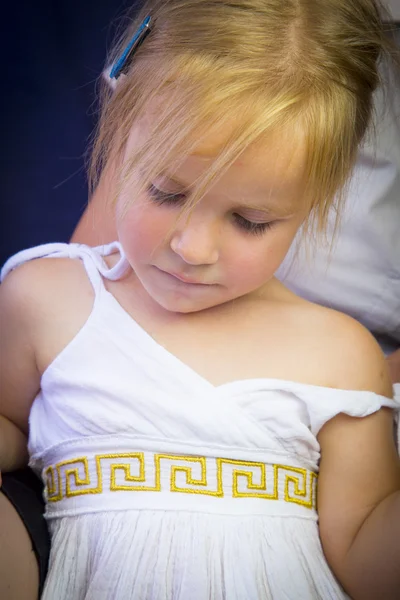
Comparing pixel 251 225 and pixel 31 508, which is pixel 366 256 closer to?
pixel 251 225

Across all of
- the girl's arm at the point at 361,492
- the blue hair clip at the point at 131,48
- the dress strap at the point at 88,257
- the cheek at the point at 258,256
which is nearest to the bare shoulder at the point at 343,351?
the girl's arm at the point at 361,492

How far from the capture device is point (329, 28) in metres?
0.70

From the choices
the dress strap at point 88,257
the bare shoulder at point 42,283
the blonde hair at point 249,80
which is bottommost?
the bare shoulder at point 42,283

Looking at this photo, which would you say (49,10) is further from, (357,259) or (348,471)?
(348,471)

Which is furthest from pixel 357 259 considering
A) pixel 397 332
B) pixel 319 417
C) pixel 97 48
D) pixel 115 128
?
pixel 97 48

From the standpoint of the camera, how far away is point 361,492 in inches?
30.7

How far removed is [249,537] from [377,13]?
0.56 meters

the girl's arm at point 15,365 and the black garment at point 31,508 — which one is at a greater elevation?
the girl's arm at point 15,365

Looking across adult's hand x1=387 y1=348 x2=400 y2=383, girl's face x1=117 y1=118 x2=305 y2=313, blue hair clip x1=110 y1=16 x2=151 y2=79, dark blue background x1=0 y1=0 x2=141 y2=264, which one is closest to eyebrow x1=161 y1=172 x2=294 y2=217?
girl's face x1=117 y1=118 x2=305 y2=313

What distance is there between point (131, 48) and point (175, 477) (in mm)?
441

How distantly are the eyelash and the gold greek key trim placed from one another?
24 cm

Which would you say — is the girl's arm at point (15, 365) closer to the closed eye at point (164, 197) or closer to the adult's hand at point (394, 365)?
the closed eye at point (164, 197)

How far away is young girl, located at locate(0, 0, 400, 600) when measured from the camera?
0.68 meters

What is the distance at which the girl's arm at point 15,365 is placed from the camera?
2.77 ft
